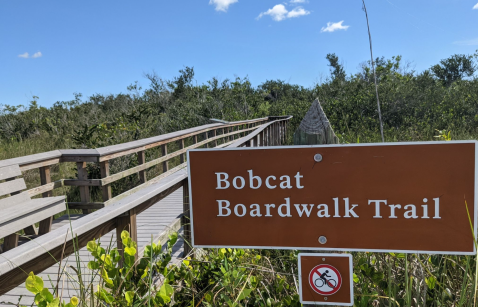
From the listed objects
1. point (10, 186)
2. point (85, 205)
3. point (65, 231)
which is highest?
point (65, 231)

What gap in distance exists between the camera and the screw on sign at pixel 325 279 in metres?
1.31

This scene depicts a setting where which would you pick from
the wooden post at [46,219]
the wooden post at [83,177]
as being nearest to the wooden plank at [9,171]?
the wooden post at [46,219]

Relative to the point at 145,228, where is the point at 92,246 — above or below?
above

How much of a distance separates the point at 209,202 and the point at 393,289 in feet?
3.33

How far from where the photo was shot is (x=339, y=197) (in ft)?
4.11

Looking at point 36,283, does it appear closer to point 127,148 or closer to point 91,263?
point 91,263

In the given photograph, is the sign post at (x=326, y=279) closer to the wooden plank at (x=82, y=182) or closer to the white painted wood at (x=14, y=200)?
the white painted wood at (x=14, y=200)

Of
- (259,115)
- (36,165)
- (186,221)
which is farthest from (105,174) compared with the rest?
(259,115)

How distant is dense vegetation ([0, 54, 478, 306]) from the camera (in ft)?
5.28

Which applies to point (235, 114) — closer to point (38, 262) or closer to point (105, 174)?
point (105, 174)

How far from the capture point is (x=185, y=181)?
2.38 metres

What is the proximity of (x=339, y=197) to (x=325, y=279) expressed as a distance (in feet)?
1.04

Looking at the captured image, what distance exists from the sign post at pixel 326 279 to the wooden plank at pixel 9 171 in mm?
3374

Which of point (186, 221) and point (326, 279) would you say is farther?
point (186, 221)
